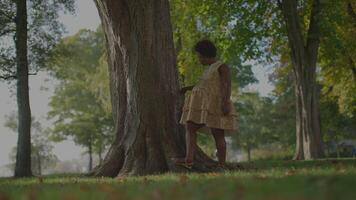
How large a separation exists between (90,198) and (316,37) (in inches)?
725

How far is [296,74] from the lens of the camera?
21172 mm

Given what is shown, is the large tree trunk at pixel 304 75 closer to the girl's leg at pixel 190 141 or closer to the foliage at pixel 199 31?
the foliage at pixel 199 31

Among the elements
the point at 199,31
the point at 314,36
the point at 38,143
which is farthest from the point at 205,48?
the point at 38,143

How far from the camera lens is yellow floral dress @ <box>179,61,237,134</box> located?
884cm

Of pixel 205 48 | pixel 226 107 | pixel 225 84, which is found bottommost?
pixel 226 107

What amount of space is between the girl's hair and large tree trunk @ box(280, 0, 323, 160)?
1220cm

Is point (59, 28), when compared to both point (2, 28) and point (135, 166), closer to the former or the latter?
point (2, 28)

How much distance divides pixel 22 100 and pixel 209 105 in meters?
10.2

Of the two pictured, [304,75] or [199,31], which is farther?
[199,31]

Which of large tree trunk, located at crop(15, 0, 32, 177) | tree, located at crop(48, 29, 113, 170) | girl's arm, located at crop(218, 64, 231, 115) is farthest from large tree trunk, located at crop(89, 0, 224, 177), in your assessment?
tree, located at crop(48, 29, 113, 170)

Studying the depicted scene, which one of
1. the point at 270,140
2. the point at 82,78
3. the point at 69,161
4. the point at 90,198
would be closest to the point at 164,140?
the point at 90,198

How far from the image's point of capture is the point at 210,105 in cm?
894

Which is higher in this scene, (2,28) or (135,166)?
(2,28)

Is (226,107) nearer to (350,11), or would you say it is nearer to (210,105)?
(210,105)
